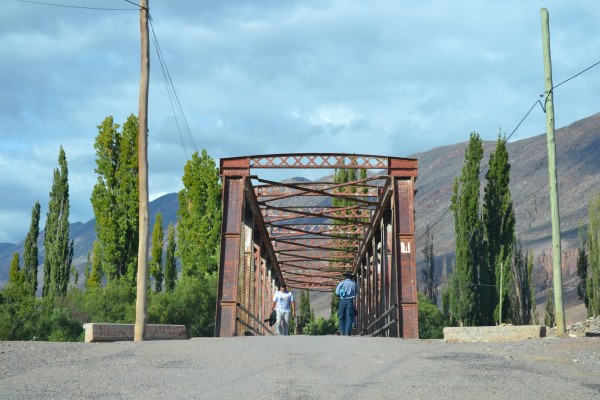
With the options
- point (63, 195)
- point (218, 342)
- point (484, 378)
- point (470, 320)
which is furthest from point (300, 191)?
point (63, 195)

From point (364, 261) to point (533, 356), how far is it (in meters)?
31.8

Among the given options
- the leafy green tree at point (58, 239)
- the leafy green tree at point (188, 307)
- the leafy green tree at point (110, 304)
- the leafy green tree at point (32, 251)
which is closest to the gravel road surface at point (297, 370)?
the leafy green tree at point (110, 304)

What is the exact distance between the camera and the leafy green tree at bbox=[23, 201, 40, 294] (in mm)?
59869

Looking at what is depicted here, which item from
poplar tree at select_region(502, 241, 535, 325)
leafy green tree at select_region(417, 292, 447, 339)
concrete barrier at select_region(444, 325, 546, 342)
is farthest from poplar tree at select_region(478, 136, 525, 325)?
concrete barrier at select_region(444, 325, 546, 342)

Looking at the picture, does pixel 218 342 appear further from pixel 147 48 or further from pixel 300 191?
pixel 300 191

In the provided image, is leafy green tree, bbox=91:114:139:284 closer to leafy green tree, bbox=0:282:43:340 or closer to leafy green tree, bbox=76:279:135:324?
leafy green tree, bbox=76:279:135:324

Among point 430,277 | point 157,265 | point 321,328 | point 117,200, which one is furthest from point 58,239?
point 430,277

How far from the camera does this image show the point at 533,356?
14031mm

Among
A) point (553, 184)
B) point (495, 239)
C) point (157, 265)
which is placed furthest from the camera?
point (157, 265)

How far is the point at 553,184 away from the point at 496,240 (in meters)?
33.0

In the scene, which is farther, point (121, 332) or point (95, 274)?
point (95, 274)

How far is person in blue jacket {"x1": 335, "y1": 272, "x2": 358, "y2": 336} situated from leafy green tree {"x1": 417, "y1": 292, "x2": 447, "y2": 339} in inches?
1258

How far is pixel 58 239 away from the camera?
191ft

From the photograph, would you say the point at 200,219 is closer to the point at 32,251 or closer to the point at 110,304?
the point at 110,304
